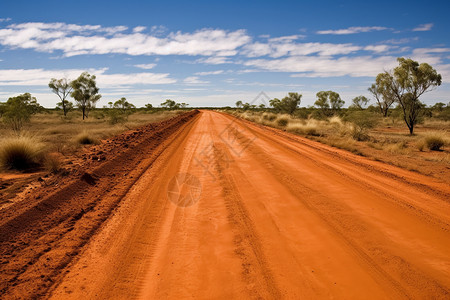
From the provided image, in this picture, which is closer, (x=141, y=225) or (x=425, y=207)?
(x=141, y=225)

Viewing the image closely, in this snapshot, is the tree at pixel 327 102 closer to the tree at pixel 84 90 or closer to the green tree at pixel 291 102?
the green tree at pixel 291 102

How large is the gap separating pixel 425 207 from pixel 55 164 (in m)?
10.0

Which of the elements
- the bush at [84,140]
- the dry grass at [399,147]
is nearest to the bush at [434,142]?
the dry grass at [399,147]

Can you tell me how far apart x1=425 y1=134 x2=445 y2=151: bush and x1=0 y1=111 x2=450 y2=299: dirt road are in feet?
29.9

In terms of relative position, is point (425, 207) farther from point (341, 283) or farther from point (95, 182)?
point (95, 182)

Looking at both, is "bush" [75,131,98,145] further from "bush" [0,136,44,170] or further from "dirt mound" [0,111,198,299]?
"dirt mound" [0,111,198,299]

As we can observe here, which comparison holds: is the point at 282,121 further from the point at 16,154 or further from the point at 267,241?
the point at 267,241

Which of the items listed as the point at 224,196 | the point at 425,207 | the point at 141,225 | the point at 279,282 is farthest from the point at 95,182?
the point at 425,207

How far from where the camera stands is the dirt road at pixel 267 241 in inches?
127

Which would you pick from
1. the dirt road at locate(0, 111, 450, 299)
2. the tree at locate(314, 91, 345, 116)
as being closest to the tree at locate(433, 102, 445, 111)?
the tree at locate(314, 91, 345, 116)

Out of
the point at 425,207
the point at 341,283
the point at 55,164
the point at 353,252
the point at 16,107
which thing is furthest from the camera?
the point at 16,107

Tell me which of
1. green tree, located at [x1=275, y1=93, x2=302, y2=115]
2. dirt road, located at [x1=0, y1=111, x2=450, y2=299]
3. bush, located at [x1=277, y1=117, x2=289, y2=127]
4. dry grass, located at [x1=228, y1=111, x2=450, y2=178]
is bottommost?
dirt road, located at [x1=0, y1=111, x2=450, y2=299]

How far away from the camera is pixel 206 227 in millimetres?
4812

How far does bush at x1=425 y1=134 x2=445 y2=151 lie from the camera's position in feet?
48.4
